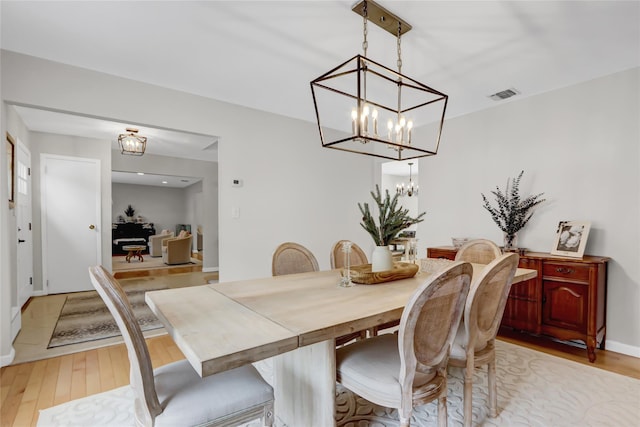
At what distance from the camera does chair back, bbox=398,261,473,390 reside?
3.92 ft

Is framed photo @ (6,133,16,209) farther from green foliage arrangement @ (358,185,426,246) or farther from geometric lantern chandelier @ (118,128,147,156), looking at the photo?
green foliage arrangement @ (358,185,426,246)

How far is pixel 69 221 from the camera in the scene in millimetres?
4922

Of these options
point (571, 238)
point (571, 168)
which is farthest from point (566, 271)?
point (571, 168)

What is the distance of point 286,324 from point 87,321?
352 centimetres

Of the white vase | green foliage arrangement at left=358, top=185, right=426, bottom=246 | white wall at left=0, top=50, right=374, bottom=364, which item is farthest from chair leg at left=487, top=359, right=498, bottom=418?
white wall at left=0, top=50, right=374, bottom=364

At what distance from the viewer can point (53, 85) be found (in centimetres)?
253

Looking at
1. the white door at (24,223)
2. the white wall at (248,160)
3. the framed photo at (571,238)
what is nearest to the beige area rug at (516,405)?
the framed photo at (571,238)

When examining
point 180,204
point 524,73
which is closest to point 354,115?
point 524,73

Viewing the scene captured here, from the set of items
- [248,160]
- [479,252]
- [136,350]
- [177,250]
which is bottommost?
[177,250]

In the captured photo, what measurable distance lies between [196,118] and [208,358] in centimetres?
285

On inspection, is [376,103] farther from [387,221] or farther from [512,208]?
[512,208]

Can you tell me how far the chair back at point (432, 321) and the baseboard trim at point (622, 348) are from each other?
2.48 meters

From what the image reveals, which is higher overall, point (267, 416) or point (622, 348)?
point (267, 416)

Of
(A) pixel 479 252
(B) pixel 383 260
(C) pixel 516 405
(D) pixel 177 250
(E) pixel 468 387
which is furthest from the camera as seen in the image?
(D) pixel 177 250
